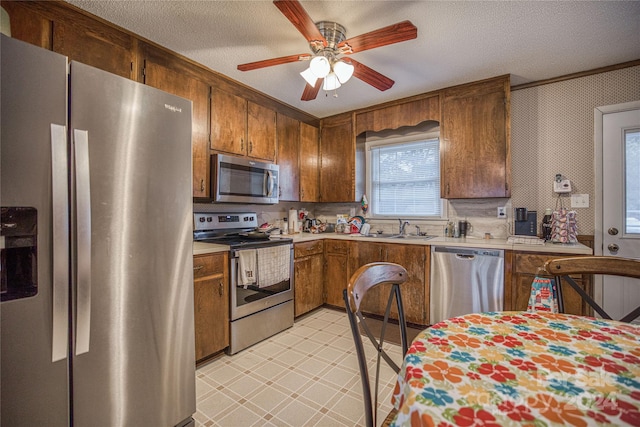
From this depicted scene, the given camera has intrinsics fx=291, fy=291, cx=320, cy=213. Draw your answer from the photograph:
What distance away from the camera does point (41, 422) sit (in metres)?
1.10

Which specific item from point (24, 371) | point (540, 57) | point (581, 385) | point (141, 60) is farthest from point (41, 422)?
point (540, 57)

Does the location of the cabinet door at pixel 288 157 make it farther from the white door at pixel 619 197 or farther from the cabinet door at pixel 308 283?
the white door at pixel 619 197

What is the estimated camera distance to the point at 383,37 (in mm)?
1656

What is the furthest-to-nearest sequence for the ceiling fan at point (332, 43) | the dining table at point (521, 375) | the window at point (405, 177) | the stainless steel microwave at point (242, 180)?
the window at point (405, 177)
the stainless steel microwave at point (242, 180)
the ceiling fan at point (332, 43)
the dining table at point (521, 375)

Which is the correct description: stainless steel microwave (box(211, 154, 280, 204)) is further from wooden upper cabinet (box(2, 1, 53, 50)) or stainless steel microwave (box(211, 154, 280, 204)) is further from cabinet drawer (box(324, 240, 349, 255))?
wooden upper cabinet (box(2, 1, 53, 50))

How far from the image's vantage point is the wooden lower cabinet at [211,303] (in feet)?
7.03

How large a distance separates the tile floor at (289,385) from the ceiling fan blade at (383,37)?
2135 mm

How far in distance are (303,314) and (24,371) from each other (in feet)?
7.92

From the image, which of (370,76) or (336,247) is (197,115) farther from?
(336,247)

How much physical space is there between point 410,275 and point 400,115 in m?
1.77

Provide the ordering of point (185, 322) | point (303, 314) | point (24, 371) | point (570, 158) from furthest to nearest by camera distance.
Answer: point (303, 314) < point (570, 158) < point (185, 322) < point (24, 371)

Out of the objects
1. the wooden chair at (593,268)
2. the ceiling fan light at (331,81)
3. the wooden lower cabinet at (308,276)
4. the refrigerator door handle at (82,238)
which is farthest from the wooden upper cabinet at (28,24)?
the wooden chair at (593,268)

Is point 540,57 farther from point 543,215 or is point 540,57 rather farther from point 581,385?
point 581,385

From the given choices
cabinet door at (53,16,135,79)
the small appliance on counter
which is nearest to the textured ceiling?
cabinet door at (53,16,135,79)
